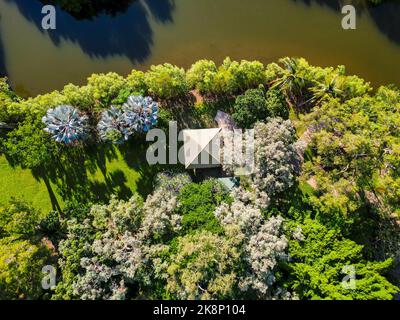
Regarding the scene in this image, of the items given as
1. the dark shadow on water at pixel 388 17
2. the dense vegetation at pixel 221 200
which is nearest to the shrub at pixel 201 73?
the dense vegetation at pixel 221 200

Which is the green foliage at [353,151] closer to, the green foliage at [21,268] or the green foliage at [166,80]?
the green foliage at [166,80]

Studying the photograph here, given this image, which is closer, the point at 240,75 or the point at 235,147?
the point at 235,147

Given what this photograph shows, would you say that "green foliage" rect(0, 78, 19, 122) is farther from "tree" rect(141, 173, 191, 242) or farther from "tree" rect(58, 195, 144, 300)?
"tree" rect(141, 173, 191, 242)

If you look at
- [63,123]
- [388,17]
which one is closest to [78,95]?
[63,123]

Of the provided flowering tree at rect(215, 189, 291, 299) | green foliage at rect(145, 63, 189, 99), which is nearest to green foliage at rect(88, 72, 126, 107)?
green foliage at rect(145, 63, 189, 99)
